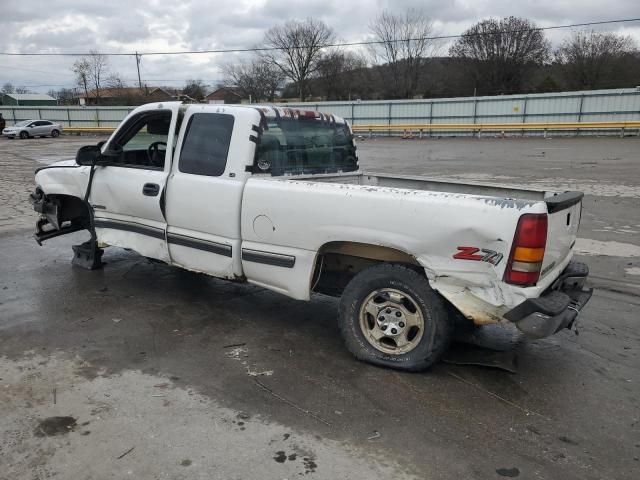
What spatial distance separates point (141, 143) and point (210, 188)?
5.28 ft

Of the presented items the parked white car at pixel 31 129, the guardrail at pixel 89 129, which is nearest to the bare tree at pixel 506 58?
the guardrail at pixel 89 129

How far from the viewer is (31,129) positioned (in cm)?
3838

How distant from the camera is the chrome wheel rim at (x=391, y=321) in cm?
378

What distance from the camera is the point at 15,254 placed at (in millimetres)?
7227

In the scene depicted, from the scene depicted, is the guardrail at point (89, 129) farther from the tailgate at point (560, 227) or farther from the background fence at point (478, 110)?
the tailgate at point (560, 227)

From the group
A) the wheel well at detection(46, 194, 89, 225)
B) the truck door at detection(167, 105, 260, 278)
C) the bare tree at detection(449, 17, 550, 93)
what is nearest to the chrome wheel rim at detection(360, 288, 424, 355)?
the truck door at detection(167, 105, 260, 278)

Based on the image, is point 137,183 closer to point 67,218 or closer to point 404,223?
point 67,218

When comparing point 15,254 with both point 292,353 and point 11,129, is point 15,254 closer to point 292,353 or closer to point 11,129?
point 292,353

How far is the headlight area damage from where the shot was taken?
6.25 meters

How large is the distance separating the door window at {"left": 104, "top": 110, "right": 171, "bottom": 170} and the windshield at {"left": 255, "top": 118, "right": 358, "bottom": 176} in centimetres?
122

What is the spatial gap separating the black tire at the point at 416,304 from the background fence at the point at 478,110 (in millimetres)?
33277

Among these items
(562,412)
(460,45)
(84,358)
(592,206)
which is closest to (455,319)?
(562,412)

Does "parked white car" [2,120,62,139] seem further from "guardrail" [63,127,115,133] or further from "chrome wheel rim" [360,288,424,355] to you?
"chrome wheel rim" [360,288,424,355]

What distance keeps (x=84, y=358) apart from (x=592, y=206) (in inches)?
370
